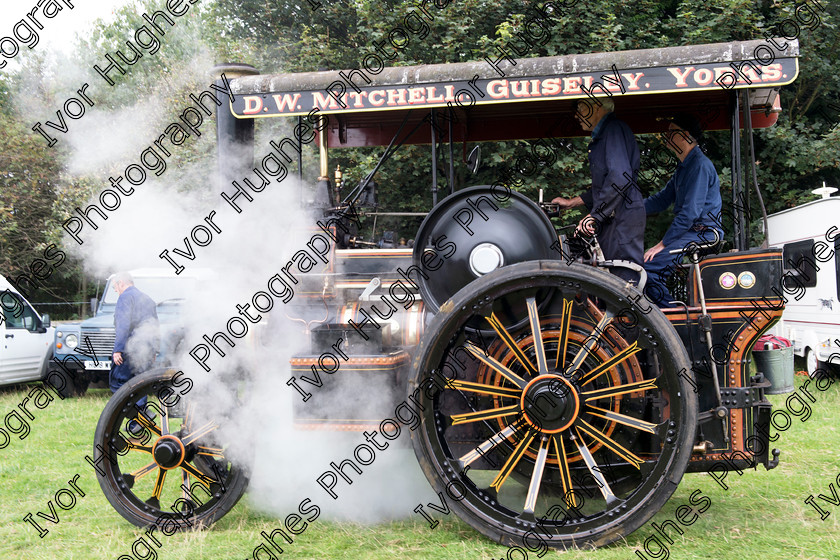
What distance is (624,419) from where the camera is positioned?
2.87 metres

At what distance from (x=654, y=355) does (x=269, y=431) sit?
6.54ft

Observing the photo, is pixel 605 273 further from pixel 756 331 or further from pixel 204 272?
pixel 204 272

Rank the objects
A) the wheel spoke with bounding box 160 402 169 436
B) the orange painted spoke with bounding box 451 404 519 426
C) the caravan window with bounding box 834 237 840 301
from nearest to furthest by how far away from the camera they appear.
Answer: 1. the orange painted spoke with bounding box 451 404 519 426
2. the wheel spoke with bounding box 160 402 169 436
3. the caravan window with bounding box 834 237 840 301

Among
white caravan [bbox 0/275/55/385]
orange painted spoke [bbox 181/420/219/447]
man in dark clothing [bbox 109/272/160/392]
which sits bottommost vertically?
white caravan [bbox 0/275/55/385]

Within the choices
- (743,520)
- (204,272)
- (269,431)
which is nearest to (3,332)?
(204,272)

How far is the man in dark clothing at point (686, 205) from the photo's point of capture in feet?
11.2

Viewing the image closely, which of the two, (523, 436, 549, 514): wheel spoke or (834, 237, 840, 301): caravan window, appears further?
(834, 237, 840, 301): caravan window

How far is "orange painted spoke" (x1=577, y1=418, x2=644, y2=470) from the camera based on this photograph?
113 inches

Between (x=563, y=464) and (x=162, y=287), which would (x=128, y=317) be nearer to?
(x=162, y=287)

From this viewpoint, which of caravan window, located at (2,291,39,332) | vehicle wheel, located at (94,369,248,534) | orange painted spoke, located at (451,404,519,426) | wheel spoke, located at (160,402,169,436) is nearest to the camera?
orange painted spoke, located at (451,404,519,426)

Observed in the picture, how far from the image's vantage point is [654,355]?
2904mm

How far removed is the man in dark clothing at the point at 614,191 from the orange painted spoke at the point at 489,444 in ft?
3.22

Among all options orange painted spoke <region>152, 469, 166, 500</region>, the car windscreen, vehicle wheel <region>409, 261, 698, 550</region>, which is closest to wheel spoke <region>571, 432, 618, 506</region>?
vehicle wheel <region>409, 261, 698, 550</region>

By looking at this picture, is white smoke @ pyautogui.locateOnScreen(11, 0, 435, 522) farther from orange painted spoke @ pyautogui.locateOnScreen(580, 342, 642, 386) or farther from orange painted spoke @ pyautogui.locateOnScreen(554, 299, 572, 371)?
orange painted spoke @ pyautogui.locateOnScreen(580, 342, 642, 386)
